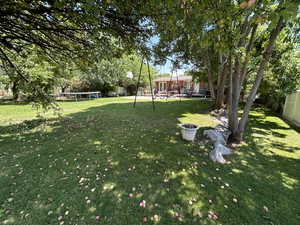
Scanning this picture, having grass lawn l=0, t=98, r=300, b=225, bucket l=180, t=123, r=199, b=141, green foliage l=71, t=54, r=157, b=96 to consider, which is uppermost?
green foliage l=71, t=54, r=157, b=96

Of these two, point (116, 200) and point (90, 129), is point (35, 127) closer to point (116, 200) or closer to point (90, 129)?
point (90, 129)

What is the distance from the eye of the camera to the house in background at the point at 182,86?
62.3 feet

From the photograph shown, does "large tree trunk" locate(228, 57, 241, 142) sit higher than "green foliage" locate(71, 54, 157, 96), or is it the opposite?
"green foliage" locate(71, 54, 157, 96)

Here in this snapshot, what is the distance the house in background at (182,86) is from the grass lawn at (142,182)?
1380 centimetres

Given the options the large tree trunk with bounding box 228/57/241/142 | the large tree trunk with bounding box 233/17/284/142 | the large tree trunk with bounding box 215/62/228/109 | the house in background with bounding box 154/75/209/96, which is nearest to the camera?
the large tree trunk with bounding box 233/17/284/142

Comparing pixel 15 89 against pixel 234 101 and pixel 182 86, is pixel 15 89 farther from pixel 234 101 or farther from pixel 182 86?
pixel 182 86

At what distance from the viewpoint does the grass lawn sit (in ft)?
5.40

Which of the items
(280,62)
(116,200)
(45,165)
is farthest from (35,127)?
(280,62)

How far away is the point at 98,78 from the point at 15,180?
16.1m

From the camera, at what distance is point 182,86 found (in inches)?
973

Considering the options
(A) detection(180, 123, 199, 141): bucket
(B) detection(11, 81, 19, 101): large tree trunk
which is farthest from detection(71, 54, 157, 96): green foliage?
(A) detection(180, 123, 199, 141): bucket

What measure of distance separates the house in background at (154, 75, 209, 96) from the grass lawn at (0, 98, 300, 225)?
45.3 feet

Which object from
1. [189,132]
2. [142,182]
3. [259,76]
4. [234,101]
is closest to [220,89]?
[234,101]

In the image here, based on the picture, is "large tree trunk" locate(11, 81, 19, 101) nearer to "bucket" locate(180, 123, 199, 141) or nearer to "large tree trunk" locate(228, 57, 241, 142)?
"bucket" locate(180, 123, 199, 141)
